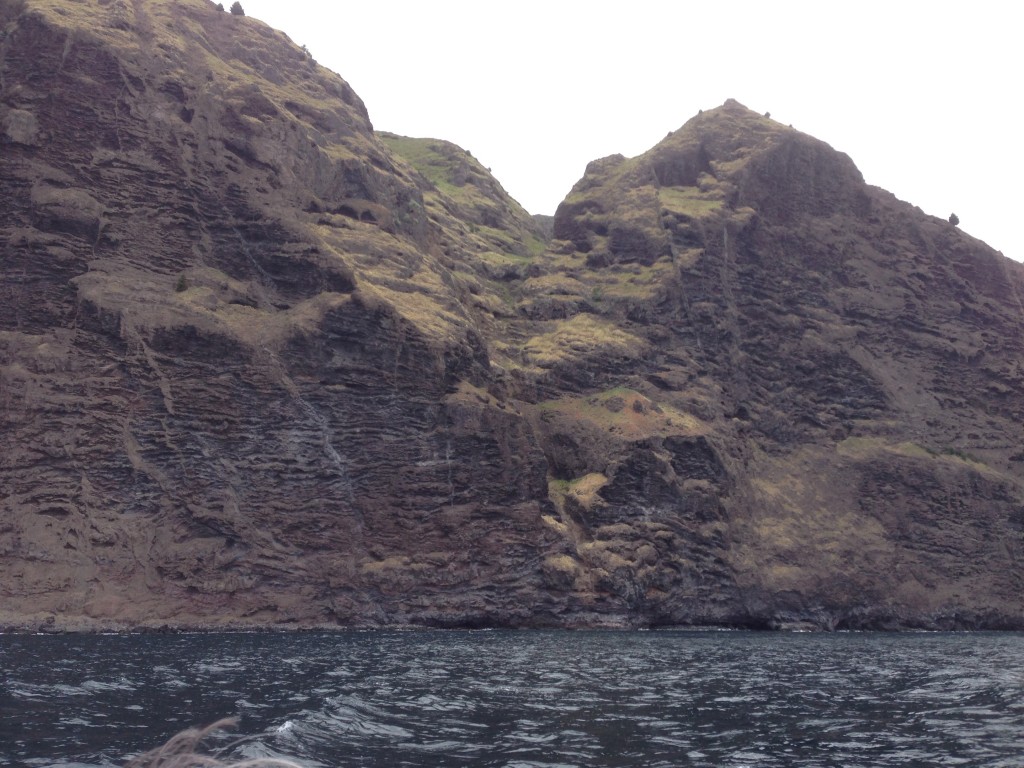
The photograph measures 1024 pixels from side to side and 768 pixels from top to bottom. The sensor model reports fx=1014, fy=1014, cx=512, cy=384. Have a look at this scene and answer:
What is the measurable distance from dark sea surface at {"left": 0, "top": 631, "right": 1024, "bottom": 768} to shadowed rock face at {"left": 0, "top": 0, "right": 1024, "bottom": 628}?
19.4 m

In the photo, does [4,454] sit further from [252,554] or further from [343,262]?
[343,262]

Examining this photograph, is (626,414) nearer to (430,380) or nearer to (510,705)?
(430,380)

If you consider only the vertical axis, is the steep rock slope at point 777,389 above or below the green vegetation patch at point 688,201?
below

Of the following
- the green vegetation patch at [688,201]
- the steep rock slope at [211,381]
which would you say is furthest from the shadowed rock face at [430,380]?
the green vegetation patch at [688,201]

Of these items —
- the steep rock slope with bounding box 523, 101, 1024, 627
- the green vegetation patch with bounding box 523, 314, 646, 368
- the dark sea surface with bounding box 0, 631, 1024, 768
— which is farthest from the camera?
the green vegetation patch with bounding box 523, 314, 646, 368

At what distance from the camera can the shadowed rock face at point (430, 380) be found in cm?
6462

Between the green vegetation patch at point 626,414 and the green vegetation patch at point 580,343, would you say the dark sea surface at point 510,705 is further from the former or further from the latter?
the green vegetation patch at point 580,343

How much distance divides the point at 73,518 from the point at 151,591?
6.63 meters

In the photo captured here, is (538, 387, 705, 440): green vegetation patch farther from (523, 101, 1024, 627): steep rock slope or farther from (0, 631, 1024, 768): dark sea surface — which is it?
(0, 631, 1024, 768): dark sea surface

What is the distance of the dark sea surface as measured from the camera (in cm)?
1997

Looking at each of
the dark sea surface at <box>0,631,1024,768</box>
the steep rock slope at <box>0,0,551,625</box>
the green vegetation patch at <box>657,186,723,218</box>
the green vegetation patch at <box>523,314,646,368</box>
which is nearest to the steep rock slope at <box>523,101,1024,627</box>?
the green vegetation patch at <box>523,314,646,368</box>

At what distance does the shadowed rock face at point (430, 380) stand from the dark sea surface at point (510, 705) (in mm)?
19408

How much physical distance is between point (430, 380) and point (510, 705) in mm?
49377

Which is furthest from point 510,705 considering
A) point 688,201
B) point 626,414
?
point 688,201
